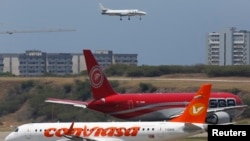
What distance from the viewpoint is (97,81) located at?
73500mm

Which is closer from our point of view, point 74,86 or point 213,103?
point 213,103

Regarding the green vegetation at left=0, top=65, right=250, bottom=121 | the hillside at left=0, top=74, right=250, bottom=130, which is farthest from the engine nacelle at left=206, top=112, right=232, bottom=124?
the hillside at left=0, top=74, right=250, bottom=130

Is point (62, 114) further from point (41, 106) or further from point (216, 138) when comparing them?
point (216, 138)

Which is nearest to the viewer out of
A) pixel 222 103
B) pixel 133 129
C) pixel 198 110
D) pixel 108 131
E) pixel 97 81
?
pixel 198 110

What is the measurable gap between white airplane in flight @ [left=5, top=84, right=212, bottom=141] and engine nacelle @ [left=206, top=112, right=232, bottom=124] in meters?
11.9

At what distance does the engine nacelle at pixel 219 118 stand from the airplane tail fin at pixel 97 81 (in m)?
8.46

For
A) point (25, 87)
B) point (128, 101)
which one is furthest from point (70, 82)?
point (128, 101)

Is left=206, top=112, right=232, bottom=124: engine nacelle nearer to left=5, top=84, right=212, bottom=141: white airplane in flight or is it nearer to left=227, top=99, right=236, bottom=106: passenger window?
left=227, top=99, right=236, bottom=106: passenger window

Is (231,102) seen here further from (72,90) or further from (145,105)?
(72,90)

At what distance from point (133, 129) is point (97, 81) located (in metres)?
17.7

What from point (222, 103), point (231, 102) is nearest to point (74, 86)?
point (231, 102)

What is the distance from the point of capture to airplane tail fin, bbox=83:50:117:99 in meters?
73.4

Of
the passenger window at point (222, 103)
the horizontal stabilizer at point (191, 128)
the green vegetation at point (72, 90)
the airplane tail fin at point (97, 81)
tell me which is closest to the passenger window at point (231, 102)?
the passenger window at point (222, 103)

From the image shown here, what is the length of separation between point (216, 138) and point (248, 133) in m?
1.24
